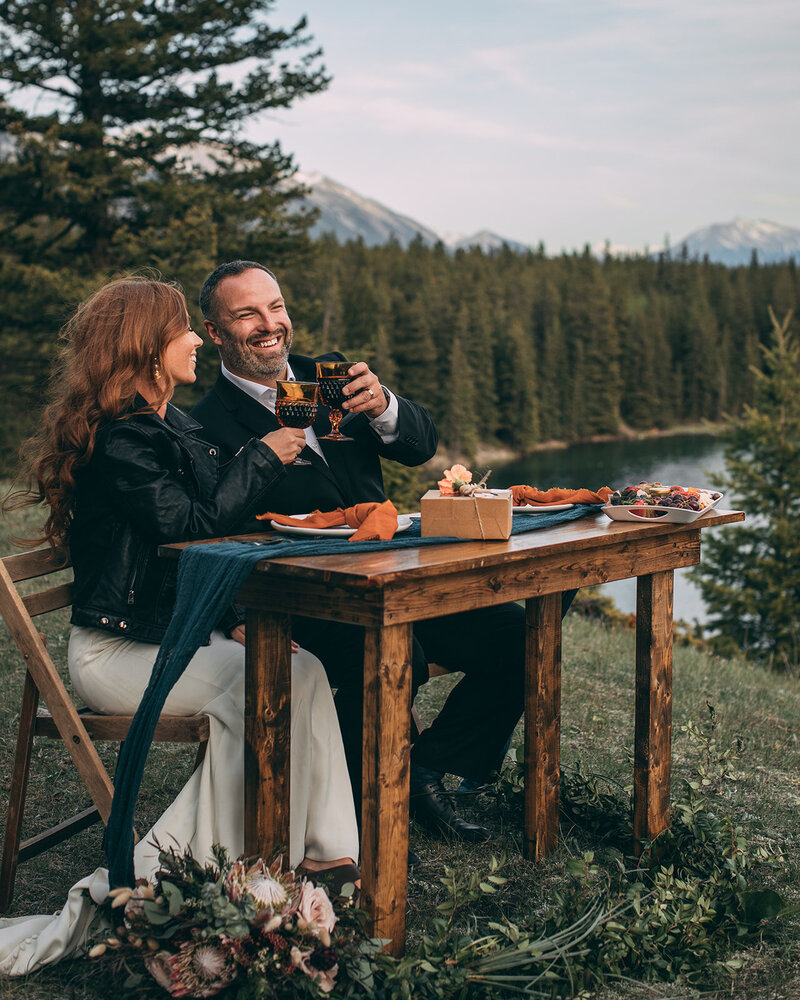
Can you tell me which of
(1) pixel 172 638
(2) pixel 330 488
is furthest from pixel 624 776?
(1) pixel 172 638

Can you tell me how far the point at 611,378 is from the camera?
77125mm

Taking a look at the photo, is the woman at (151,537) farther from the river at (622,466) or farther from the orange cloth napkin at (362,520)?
the river at (622,466)

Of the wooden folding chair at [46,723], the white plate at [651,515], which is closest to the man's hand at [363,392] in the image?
the white plate at [651,515]

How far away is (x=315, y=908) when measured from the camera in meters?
2.33

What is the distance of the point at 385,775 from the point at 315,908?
36cm

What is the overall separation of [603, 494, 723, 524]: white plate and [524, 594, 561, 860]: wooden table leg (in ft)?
1.29

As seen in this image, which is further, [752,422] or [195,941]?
[752,422]

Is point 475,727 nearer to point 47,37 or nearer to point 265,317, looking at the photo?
point 265,317

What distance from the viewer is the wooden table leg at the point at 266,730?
97.5 inches

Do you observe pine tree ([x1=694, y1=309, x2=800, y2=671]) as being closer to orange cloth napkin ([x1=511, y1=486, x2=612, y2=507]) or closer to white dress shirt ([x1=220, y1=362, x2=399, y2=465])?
white dress shirt ([x1=220, y1=362, x2=399, y2=465])

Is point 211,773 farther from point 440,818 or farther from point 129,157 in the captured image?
A: point 129,157

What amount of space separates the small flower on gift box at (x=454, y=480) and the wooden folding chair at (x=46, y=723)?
873 mm

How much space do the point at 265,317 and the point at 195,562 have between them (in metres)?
1.63

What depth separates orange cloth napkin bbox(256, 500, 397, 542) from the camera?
2553 mm
